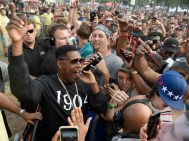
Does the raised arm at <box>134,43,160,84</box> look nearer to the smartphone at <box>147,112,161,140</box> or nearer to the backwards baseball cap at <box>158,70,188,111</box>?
the backwards baseball cap at <box>158,70,188,111</box>

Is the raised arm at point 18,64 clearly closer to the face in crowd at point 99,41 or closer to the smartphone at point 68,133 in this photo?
the smartphone at point 68,133

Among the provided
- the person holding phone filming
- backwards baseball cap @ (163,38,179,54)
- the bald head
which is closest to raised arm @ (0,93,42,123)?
the bald head

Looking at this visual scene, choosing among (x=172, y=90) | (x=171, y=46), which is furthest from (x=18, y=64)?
(x=171, y=46)

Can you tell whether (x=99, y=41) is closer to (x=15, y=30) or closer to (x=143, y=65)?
(x=143, y=65)

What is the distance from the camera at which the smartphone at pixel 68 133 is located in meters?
1.94

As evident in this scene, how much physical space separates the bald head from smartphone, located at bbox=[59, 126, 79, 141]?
0.52 metres

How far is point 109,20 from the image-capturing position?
8.37 metres

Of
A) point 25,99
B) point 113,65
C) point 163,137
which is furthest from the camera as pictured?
point 113,65

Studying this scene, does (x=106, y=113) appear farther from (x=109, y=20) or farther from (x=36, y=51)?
(x=109, y=20)

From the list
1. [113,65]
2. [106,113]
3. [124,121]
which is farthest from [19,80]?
[113,65]

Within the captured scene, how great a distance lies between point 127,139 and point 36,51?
8.20 feet

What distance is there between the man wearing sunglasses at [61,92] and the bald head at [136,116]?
60cm

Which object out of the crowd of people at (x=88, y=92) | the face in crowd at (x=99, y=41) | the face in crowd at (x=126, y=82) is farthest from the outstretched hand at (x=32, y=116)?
the face in crowd at (x=99, y=41)

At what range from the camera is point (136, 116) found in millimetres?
2188
